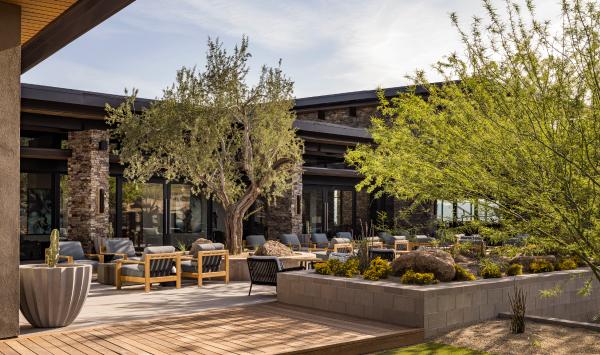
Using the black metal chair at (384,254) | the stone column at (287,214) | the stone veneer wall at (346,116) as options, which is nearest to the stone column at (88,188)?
the stone column at (287,214)

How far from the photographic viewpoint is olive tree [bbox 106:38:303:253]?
14586mm

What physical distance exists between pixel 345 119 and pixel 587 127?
23585 mm

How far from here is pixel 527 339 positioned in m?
7.88

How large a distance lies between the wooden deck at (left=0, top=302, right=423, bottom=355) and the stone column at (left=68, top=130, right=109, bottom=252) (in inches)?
341

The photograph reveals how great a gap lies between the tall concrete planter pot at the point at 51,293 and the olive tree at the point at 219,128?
6.70 metres

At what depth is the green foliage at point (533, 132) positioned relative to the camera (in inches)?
179

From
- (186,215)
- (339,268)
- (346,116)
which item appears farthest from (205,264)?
(346,116)

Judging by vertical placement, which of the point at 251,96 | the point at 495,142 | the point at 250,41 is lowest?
the point at 495,142

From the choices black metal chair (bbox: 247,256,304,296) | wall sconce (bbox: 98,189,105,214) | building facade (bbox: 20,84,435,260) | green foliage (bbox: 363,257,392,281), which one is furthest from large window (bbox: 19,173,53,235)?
green foliage (bbox: 363,257,392,281)

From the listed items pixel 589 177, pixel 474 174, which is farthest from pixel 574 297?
pixel 589 177

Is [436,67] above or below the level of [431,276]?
above

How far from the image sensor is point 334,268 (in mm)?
9930

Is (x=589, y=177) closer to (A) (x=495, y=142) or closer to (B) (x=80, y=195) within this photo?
(A) (x=495, y=142)

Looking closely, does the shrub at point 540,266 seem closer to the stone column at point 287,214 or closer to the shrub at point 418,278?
the shrub at point 418,278
